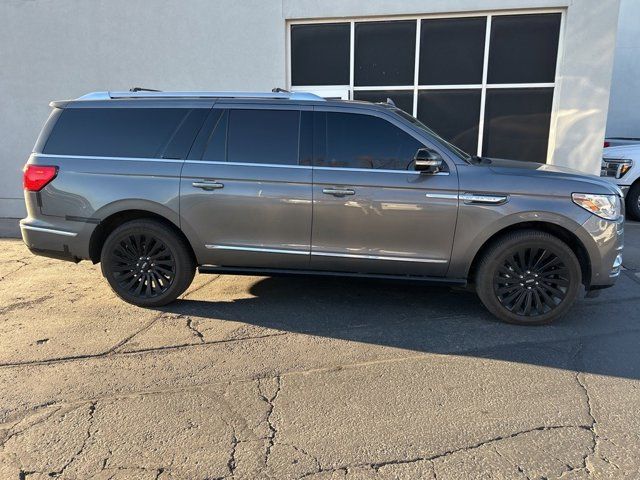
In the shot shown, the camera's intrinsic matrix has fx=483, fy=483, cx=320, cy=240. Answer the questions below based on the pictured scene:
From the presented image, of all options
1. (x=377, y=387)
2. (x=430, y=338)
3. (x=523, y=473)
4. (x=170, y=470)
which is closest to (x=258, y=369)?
(x=377, y=387)

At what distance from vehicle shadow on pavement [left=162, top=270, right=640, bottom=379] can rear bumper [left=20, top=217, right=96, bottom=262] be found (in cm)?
103

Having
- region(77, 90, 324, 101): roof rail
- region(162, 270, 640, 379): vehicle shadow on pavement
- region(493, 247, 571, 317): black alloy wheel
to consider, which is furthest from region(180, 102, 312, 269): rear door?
region(493, 247, 571, 317): black alloy wheel

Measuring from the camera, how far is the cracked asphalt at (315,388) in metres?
2.64

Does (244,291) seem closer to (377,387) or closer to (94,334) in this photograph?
(94,334)

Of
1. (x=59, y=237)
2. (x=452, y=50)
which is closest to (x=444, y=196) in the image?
(x=59, y=237)

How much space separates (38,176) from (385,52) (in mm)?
6777

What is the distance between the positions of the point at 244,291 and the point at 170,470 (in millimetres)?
2902

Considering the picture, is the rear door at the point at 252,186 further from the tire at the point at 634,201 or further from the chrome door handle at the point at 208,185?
the tire at the point at 634,201

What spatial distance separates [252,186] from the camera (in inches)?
176

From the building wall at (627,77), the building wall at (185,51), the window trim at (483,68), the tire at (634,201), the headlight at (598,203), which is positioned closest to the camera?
the headlight at (598,203)

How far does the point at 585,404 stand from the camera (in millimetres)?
3160

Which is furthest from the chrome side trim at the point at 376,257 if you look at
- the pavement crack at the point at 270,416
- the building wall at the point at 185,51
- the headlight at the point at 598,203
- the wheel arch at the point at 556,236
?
the building wall at the point at 185,51

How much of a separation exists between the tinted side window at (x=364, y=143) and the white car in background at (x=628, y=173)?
739 cm

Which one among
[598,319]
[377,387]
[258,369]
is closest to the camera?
[377,387]
